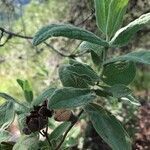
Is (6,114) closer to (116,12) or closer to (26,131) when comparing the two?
(26,131)

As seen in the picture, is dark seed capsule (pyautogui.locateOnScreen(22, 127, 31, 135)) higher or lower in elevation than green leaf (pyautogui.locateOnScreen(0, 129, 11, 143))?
higher

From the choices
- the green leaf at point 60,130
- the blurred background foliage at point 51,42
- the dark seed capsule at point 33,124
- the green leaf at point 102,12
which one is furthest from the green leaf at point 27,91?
the blurred background foliage at point 51,42

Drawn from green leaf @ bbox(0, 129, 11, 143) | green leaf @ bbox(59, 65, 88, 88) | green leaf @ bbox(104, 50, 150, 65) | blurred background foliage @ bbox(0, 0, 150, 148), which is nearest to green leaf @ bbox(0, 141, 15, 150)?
green leaf @ bbox(0, 129, 11, 143)

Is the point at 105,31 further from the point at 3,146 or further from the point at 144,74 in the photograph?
the point at 144,74

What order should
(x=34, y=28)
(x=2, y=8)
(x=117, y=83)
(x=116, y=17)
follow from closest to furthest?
(x=116, y=17) < (x=117, y=83) < (x=2, y=8) < (x=34, y=28)

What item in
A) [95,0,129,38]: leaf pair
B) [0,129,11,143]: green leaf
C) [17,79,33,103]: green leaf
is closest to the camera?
[95,0,129,38]: leaf pair

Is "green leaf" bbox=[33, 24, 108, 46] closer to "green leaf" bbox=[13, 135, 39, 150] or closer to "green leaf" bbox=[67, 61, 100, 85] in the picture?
"green leaf" bbox=[67, 61, 100, 85]

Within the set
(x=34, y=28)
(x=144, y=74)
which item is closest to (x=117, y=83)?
(x=34, y=28)
